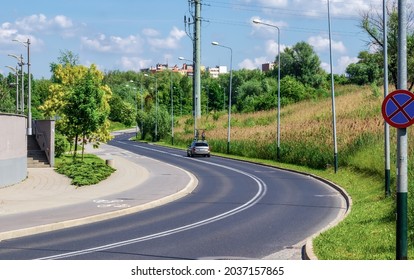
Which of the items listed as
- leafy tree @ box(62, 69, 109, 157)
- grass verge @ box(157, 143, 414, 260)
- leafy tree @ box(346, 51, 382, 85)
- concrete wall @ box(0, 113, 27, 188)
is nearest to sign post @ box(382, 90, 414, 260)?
grass verge @ box(157, 143, 414, 260)

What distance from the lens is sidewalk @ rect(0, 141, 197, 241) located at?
62.1 ft

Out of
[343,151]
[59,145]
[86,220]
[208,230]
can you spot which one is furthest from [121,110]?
[208,230]

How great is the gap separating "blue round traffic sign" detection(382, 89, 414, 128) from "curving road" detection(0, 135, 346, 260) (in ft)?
12.6

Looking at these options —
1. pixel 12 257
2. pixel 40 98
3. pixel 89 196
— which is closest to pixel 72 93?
pixel 89 196

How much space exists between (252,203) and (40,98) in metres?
101

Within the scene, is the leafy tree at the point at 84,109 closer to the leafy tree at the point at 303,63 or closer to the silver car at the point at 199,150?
the silver car at the point at 199,150

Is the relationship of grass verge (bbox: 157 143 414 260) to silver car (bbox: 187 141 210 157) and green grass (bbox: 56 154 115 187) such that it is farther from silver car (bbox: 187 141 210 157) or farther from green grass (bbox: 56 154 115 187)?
silver car (bbox: 187 141 210 157)

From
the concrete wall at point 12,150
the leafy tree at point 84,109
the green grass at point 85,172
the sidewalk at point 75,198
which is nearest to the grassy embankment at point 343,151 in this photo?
the sidewalk at point 75,198

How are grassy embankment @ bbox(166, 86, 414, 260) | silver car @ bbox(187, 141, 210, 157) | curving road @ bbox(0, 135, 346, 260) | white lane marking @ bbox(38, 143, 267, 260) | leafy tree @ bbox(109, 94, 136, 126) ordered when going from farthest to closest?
leafy tree @ bbox(109, 94, 136, 126)
silver car @ bbox(187, 141, 210, 157)
grassy embankment @ bbox(166, 86, 414, 260)
curving road @ bbox(0, 135, 346, 260)
white lane marking @ bbox(38, 143, 267, 260)

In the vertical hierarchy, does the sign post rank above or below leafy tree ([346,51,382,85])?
below

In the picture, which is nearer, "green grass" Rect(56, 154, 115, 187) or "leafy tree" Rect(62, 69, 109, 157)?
"green grass" Rect(56, 154, 115, 187)

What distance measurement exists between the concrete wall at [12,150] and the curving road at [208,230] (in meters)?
8.25

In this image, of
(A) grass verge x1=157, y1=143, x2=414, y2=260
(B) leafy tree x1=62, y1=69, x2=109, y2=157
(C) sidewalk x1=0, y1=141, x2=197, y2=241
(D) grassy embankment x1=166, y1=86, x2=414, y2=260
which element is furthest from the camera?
(B) leafy tree x1=62, y1=69, x2=109, y2=157

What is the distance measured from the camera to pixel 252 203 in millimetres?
24969
